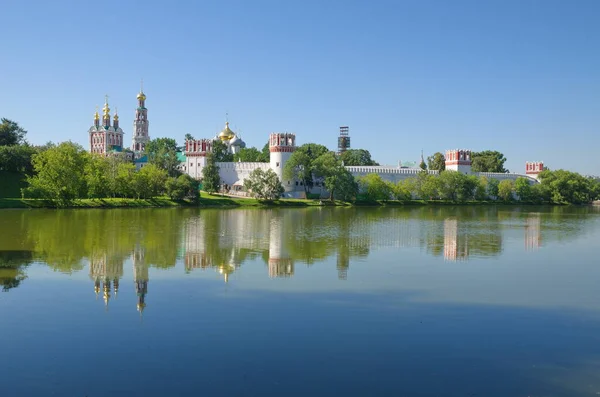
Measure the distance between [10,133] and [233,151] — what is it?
2991 centimetres

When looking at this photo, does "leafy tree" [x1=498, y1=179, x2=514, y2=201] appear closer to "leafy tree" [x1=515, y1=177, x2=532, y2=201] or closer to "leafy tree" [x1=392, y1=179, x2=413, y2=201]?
"leafy tree" [x1=515, y1=177, x2=532, y2=201]

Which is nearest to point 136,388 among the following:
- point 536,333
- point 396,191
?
point 536,333

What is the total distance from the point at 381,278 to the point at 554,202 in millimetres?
67894

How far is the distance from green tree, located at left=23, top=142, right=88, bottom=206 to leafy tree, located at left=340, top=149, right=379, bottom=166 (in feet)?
170

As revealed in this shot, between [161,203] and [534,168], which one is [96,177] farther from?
[534,168]

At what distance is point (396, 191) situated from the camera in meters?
65.3

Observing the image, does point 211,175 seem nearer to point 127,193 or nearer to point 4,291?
point 127,193

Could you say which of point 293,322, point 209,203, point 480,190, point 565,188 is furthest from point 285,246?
point 565,188

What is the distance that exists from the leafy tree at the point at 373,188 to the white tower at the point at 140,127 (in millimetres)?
42428

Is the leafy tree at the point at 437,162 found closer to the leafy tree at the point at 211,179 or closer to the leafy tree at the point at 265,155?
the leafy tree at the point at 265,155

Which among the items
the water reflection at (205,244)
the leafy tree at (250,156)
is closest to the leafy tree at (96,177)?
the water reflection at (205,244)

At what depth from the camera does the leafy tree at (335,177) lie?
58175mm

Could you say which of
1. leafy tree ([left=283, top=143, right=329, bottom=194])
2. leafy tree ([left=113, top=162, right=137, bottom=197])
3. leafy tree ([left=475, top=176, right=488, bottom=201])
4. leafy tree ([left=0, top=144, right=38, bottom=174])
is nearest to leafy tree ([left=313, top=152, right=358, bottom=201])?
leafy tree ([left=283, top=143, right=329, bottom=194])

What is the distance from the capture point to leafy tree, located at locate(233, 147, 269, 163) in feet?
243
